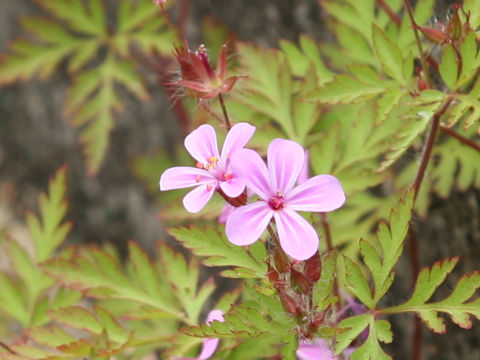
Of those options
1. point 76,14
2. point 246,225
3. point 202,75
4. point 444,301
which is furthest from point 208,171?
point 76,14

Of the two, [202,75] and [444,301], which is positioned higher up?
[202,75]

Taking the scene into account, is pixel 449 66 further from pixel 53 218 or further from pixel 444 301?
pixel 53 218

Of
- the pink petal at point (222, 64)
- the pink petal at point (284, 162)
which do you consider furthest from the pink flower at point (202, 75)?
the pink petal at point (284, 162)

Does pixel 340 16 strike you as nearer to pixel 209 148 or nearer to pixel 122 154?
pixel 209 148

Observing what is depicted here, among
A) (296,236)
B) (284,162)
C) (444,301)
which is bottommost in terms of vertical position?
(444,301)

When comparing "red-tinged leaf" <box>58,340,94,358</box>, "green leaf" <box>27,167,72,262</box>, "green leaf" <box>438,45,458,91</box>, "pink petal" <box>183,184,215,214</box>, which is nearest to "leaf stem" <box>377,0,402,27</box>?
"green leaf" <box>438,45,458,91</box>

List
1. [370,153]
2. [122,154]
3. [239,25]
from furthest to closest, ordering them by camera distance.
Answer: [122,154] → [239,25] → [370,153]

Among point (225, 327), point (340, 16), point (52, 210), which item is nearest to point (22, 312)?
point (52, 210)
